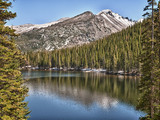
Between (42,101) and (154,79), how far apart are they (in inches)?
1283

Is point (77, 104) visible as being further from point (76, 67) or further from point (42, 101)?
point (76, 67)

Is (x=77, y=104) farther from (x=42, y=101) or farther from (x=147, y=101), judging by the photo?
(x=147, y=101)

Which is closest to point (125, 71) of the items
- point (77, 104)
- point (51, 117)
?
point (77, 104)

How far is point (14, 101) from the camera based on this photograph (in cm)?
1577

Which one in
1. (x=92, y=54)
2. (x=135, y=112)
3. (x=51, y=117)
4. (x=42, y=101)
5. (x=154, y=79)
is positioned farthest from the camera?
(x=92, y=54)

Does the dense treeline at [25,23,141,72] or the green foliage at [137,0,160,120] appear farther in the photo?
the dense treeline at [25,23,141,72]

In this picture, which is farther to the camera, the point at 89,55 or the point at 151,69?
the point at 89,55

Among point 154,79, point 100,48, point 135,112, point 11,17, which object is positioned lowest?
point 135,112

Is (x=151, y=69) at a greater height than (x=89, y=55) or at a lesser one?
lesser

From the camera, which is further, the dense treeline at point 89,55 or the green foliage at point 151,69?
the dense treeline at point 89,55

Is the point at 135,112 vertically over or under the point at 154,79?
under

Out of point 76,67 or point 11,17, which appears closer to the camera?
point 11,17

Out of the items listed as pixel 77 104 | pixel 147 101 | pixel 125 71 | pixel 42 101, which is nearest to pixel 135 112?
pixel 77 104

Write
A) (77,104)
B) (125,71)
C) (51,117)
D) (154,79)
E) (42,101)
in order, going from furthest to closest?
(125,71)
(42,101)
(77,104)
(51,117)
(154,79)
